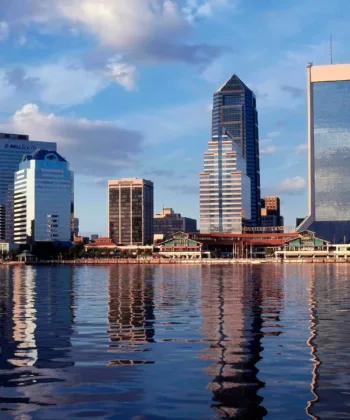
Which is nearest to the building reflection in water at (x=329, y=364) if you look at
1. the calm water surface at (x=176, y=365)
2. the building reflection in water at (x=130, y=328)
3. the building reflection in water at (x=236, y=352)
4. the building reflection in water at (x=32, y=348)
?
the calm water surface at (x=176, y=365)

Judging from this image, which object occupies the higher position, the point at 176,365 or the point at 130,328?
the point at 130,328

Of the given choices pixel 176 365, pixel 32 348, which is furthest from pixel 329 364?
pixel 32 348

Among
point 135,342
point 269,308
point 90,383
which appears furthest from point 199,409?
point 269,308

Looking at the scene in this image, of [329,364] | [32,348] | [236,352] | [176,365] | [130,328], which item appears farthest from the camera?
[130,328]

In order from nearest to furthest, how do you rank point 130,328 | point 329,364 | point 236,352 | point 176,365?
point 329,364 → point 176,365 → point 236,352 → point 130,328

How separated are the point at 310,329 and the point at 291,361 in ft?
37.3

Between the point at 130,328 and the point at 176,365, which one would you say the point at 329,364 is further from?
the point at 130,328

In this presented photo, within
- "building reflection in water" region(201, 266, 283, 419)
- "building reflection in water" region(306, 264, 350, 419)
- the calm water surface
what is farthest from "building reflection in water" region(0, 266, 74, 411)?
"building reflection in water" region(306, 264, 350, 419)

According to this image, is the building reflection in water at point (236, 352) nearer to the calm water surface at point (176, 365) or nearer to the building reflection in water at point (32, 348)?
the calm water surface at point (176, 365)

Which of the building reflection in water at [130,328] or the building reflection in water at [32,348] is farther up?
the building reflection in water at [130,328]

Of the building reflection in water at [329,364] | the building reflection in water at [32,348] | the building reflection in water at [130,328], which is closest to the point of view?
the building reflection in water at [329,364]

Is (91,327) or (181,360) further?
(91,327)

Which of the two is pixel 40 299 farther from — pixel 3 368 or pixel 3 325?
pixel 3 368

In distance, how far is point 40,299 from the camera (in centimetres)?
6912
